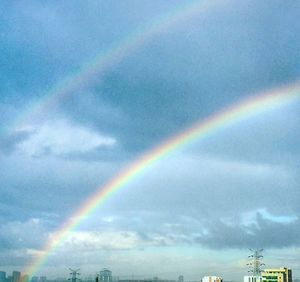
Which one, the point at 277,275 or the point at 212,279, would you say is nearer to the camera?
the point at 277,275

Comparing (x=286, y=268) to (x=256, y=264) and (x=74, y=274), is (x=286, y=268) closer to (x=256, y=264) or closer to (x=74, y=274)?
(x=256, y=264)

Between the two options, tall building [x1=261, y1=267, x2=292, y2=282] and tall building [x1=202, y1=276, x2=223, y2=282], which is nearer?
tall building [x1=261, y1=267, x2=292, y2=282]

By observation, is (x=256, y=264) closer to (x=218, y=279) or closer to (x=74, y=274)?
(x=218, y=279)

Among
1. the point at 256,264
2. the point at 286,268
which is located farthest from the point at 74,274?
the point at 286,268

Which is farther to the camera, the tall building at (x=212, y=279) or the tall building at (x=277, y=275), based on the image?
the tall building at (x=212, y=279)

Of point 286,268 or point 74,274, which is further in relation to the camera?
point 286,268

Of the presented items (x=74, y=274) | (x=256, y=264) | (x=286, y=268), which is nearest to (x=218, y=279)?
(x=286, y=268)
